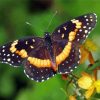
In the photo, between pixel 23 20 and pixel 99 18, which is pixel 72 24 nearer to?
pixel 99 18

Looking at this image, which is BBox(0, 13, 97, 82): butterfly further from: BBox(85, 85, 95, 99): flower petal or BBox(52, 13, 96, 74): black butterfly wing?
BBox(85, 85, 95, 99): flower petal

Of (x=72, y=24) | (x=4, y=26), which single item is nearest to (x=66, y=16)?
(x=4, y=26)

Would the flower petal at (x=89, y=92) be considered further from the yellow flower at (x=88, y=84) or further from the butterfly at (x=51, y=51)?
the butterfly at (x=51, y=51)

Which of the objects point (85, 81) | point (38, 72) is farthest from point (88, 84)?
point (38, 72)

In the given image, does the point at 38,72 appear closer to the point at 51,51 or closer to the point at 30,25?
the point at 51,51

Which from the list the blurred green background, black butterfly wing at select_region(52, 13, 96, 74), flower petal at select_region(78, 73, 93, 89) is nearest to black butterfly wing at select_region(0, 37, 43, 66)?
black butterfly wing at select_region(52, 13, 96, 74)

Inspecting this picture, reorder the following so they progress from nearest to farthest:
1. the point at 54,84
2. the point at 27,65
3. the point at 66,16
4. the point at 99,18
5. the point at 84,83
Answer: the point at 84,83, the point at 27,65, the point at 54,84, the point at 99,18, the point at 66,16
